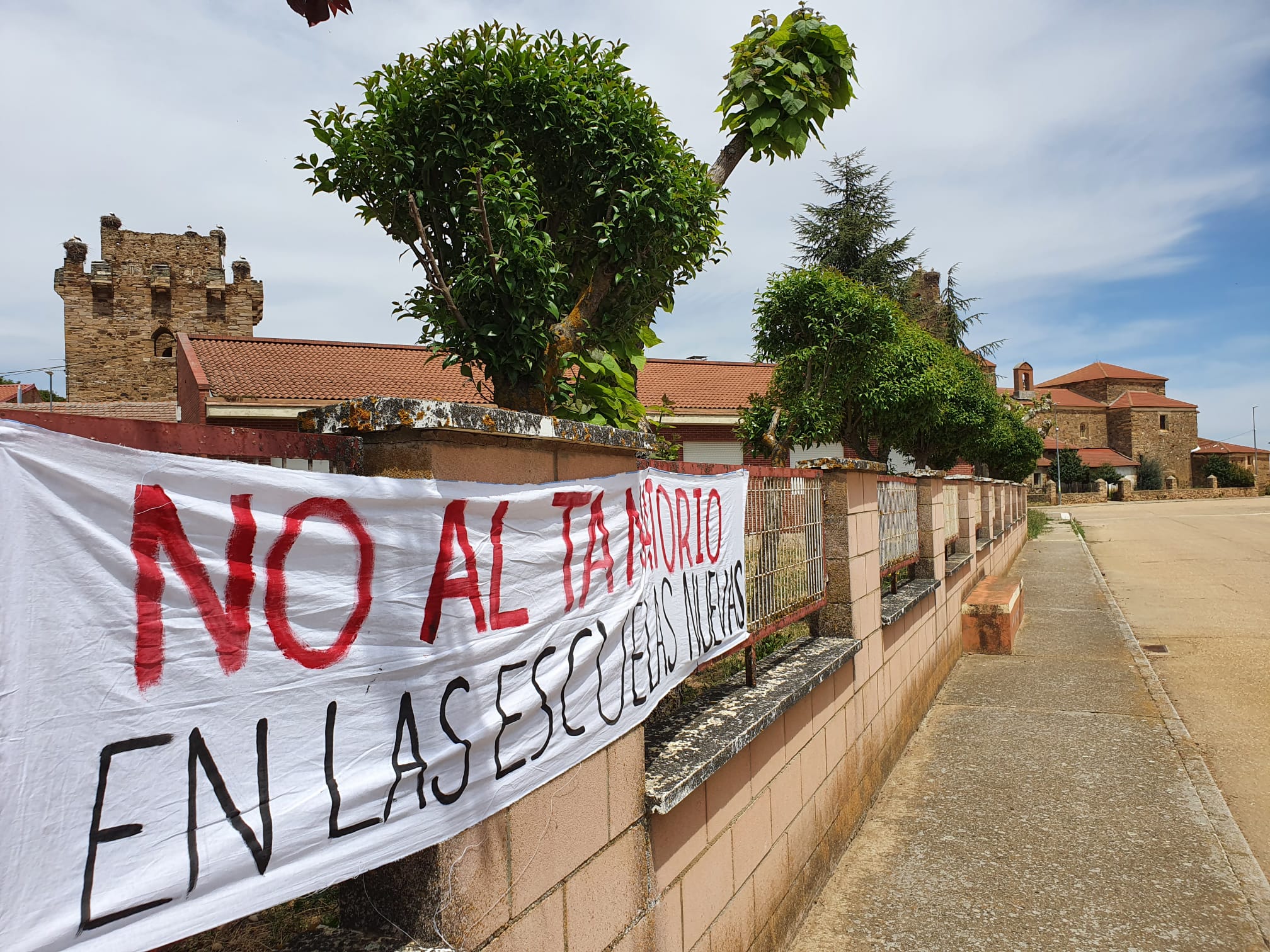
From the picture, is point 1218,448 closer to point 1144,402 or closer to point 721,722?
point 1144,402

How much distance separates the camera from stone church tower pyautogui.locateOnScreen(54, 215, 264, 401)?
3638 cm

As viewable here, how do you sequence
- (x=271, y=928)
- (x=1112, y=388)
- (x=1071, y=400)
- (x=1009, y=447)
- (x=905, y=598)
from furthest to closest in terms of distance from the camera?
(x=1112, y=388), (x=1071, y=400), (x=1009, y=447), (x=905, y=598), (x=271, y=928)

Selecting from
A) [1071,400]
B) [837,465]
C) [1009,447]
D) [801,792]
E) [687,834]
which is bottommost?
[801,792]

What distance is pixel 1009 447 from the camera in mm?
30953

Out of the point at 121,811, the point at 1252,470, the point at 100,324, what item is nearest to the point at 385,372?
the point at 121,811

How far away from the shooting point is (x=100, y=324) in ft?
121

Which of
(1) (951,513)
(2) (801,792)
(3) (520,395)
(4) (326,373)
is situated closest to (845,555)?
(2) (801,792)

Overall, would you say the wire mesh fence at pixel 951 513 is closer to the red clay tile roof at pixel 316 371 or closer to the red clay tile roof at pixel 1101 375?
the red clay tile roof at pixel 316 371

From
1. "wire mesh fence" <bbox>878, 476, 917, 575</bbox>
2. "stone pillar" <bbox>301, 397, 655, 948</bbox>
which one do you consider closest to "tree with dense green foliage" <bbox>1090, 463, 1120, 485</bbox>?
"wire mesh fence" <bbox>878, 476, 917, 575</bbox>

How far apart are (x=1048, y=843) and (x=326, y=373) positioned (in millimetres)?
17098

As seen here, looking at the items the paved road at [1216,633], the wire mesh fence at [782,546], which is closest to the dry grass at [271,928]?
the wire mesh fence at [782,546]

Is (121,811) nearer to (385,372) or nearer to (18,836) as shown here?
(18,836)

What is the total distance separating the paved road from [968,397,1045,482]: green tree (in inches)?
169

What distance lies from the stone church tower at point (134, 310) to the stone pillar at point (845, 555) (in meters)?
37.8
